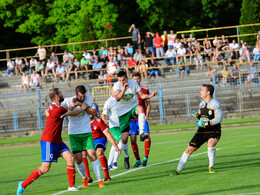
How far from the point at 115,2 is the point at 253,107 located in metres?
27.4

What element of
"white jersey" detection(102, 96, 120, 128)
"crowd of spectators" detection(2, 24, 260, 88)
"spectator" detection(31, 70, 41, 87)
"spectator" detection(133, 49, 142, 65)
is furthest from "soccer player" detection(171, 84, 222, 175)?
"spectator" detection(31, 70, 41, 87)

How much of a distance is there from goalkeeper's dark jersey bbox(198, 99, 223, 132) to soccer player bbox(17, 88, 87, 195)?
2.74m

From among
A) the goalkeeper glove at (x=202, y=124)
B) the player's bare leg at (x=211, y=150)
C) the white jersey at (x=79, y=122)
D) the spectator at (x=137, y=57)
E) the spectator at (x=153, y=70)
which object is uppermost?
the spectator at (x=137, y=57)

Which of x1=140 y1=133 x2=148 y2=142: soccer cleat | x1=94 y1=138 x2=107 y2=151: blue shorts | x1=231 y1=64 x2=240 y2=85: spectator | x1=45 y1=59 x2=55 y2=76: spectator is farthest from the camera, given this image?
x1=45 y1=59 x2=55 y2=76: spectator

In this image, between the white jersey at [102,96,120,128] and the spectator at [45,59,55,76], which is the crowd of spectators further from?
the white jersey at [102,96,120,128]

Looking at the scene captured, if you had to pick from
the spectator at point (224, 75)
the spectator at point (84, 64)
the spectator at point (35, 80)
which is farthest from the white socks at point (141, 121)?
the spectator at point (35, 80)

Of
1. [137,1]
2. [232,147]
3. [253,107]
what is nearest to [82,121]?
[232,147]

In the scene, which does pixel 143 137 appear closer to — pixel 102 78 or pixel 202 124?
pixel 202 124

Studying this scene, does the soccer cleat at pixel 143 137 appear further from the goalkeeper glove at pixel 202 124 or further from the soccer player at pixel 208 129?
the goalkeeper glove at pixel 202 124

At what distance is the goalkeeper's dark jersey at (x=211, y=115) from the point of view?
1106 cm

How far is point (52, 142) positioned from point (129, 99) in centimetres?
377

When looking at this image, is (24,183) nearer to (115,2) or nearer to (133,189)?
(133,189)

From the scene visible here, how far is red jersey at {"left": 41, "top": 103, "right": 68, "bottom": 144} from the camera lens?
10.1m

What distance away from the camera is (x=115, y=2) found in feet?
177
